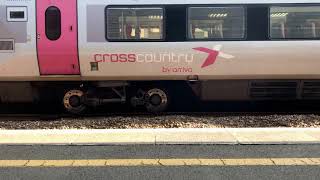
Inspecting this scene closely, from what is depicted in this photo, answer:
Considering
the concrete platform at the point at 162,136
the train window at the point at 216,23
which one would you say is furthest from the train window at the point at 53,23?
the concrete platform at the point at 162,136

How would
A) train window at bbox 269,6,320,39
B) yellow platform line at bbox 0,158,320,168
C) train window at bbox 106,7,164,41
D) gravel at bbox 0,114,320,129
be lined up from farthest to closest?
train window at bbox 269,6,320,39, train window at bbox 106,7,164,41, gravel at bbox 0,114,320,129, yellow platform line at bbox 0,158,320,168

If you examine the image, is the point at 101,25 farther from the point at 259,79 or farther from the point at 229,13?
the point at 259,79

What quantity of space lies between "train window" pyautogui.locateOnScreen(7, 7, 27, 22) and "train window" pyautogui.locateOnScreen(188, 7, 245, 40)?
3.29 metres

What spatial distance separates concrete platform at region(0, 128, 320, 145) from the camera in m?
7.05

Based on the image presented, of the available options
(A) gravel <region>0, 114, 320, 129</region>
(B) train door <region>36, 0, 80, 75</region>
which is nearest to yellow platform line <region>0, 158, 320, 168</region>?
(A) gravel <region>0, 114, 320, 129</region>

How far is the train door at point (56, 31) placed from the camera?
10.7 meters

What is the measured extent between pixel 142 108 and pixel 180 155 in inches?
214

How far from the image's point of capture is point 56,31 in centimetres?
1070

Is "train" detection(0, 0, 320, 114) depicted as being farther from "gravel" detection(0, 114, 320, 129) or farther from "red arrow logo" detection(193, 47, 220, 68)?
"gravel" detection(0, 114, 320, 129)

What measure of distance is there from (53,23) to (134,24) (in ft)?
5.29

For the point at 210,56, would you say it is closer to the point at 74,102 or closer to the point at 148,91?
the point at 148,91

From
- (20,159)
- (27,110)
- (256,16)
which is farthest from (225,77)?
(20,159)

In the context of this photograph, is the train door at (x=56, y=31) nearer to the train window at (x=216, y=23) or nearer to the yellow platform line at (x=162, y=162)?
the train window at (x=216, y=23)

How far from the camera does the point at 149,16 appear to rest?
427 inches
